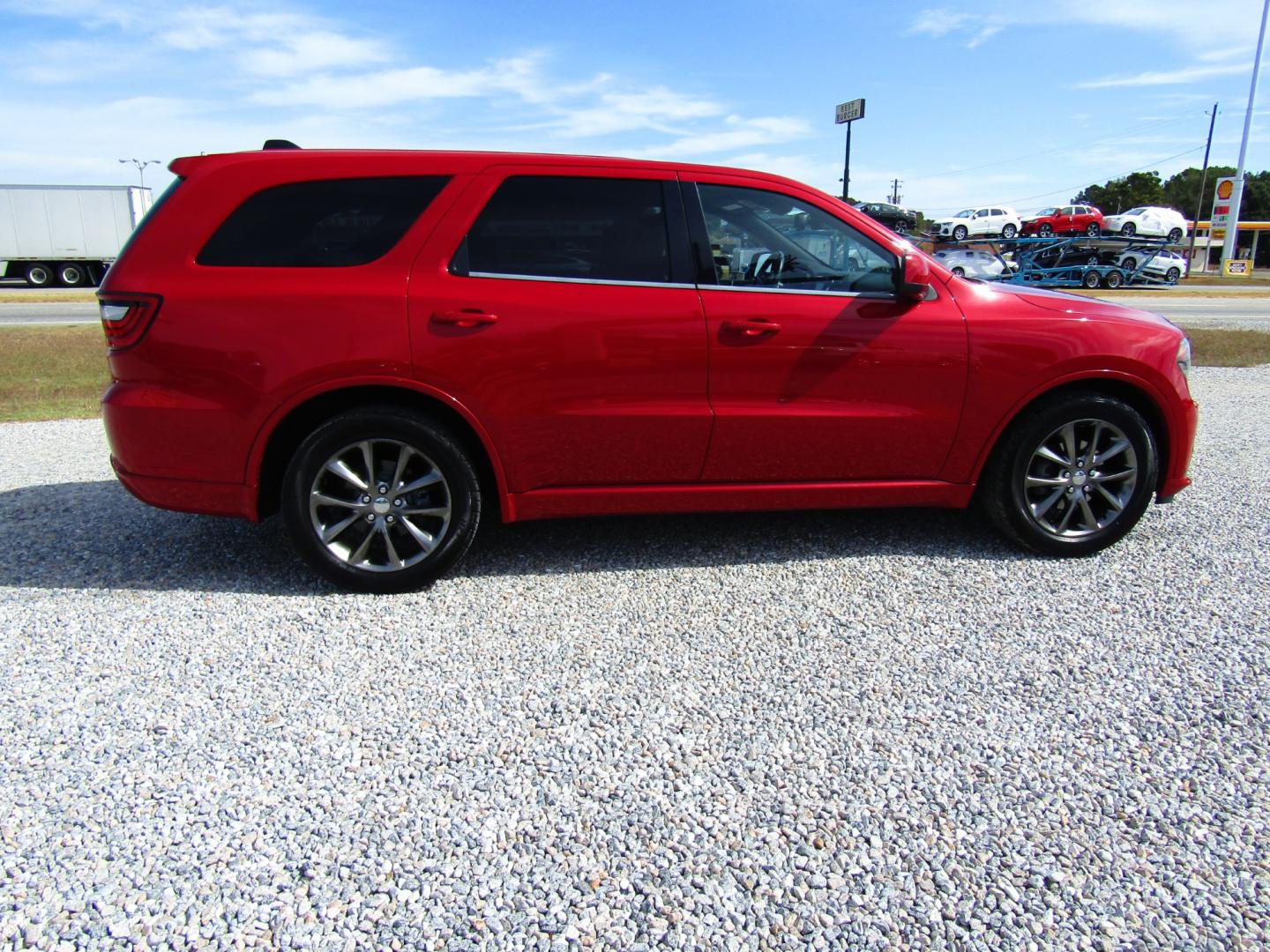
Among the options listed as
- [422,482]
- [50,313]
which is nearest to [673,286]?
[422,482]

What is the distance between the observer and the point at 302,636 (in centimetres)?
351

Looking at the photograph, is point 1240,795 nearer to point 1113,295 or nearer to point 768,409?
point 768,409

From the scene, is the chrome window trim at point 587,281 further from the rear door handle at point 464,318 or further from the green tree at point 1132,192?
the green tree at point 1132,192

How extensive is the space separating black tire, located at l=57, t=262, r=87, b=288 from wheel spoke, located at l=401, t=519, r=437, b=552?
105ft

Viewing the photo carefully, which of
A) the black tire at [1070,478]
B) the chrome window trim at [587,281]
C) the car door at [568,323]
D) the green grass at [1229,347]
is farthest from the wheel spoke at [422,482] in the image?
the green grass at [1229,347]

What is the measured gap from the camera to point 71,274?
29.6 m

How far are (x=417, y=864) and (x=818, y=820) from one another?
3.44 ft

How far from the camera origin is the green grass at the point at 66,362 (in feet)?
27.4

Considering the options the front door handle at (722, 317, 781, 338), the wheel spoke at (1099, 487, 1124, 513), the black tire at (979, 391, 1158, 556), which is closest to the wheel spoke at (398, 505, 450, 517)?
the front door handle at (722, 317, 781, 338)

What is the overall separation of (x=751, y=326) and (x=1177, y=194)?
111 meters

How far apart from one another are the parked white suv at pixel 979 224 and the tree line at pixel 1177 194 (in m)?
43.8

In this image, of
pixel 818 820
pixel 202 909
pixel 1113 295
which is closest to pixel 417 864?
pixel 202 909

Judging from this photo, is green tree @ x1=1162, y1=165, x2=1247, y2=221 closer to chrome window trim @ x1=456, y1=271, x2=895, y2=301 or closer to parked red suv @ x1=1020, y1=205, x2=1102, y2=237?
parked red suv @ x1=1020, y1=205, x2=1102, y2=237

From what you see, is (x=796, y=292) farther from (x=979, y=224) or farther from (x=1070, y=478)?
(x=979, y=224)
